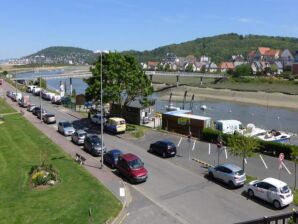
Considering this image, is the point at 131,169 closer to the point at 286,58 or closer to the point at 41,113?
the point at 41,113

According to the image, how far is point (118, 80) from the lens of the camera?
49.6m

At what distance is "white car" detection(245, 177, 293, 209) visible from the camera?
23.0 meters

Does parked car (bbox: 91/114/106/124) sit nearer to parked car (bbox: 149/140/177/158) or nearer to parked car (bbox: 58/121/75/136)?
parked car (bbox: 58/121/75/136)

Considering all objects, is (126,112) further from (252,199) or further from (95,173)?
(252,199)

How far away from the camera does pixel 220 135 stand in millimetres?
40031

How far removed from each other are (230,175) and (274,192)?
399cm

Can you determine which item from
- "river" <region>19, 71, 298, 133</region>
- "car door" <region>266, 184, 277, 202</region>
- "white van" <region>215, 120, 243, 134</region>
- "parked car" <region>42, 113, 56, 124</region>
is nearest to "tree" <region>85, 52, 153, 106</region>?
"parked car" <region>42, 113, 56, 124</region>

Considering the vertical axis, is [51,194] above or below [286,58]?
below

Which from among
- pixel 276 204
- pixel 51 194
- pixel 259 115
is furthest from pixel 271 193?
pixel 259 115

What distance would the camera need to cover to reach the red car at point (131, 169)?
2780cm

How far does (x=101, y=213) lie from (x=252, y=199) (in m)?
9.54

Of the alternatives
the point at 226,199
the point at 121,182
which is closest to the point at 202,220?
the point at 226,199

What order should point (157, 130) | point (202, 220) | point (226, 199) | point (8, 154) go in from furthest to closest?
point (157, 130), point (8, 154), point (226, 199), point (202, 220)

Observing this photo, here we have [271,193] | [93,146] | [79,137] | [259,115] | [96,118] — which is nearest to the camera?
[271,193]
